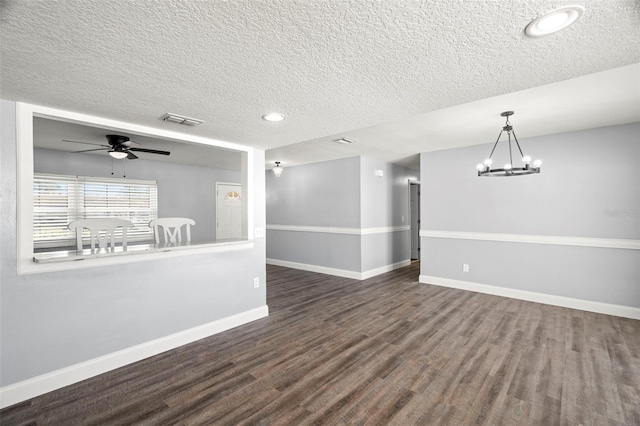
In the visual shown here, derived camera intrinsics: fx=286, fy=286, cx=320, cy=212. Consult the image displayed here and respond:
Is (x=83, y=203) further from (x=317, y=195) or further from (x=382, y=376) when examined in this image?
(x=382, y=376)

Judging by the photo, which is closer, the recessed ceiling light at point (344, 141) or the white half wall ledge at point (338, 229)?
the recessed ceiling light at point (344, 141)

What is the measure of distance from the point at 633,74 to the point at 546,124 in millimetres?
1430

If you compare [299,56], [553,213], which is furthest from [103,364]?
[553,213]

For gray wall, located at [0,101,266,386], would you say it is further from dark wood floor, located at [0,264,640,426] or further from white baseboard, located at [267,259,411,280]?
white baseboard, located at [267,259,411,280]

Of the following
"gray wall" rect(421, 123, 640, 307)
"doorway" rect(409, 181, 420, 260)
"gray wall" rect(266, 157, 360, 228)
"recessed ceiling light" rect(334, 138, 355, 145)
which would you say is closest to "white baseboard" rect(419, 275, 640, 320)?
"gray wall" rect(421, 123, 640, 307)

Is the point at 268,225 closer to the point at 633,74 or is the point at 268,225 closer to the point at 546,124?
the point at 546,124

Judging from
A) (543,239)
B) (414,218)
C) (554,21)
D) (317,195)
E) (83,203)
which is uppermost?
(554,21)

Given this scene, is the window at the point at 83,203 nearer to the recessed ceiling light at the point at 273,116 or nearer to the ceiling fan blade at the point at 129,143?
the ceiling fan blade at the point at 129,143

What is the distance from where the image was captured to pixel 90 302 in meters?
2.53

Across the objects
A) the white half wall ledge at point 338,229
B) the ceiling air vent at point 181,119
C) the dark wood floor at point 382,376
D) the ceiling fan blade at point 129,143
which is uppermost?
the ceiling fan blade at point 129,143

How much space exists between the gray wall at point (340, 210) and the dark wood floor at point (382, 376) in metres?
2.36

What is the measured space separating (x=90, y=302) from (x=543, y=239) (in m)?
5.72

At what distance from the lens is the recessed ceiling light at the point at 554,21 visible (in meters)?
1.21

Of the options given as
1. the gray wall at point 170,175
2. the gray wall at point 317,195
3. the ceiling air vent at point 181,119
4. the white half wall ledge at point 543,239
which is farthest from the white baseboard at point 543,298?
the ceiling air vent at point 181,119
